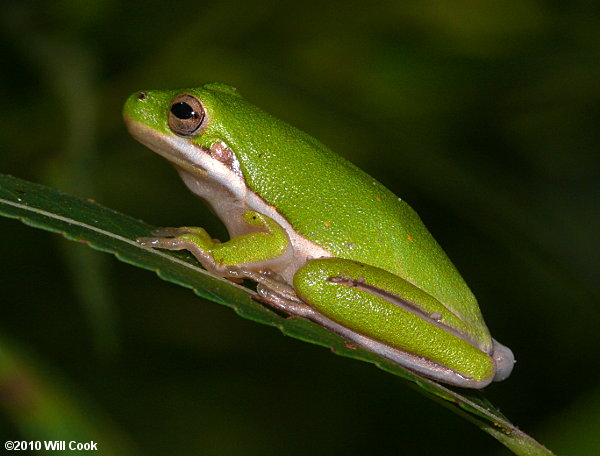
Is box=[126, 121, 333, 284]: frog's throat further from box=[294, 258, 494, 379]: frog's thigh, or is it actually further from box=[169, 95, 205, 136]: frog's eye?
box=[294, 258, 494, 379]: frog's thigh

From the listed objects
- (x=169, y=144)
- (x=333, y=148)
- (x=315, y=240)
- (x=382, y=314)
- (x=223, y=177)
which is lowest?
(x=382, y=314)

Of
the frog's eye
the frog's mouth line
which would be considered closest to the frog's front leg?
the frog's mouth line

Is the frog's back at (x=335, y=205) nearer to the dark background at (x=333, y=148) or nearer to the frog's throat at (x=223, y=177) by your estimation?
the frog's throat at (x=223, y=177)

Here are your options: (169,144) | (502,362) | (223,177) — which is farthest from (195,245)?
(502,362)

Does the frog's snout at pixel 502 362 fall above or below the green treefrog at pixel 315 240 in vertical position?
below

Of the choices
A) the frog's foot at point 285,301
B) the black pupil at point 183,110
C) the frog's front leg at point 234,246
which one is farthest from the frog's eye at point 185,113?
the frog's foot at point 285,301

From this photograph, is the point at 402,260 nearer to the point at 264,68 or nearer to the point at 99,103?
the point at 264,68

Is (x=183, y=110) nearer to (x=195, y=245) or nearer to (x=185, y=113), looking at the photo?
(x=185, y=113)
